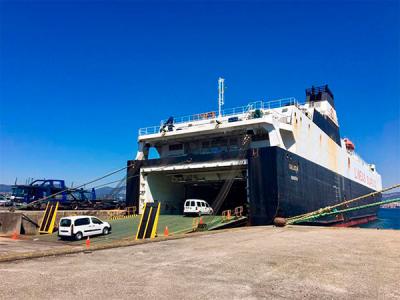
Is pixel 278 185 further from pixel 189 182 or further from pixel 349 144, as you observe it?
pixel 349 144

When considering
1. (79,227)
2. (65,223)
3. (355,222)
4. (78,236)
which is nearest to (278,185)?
(79,227)

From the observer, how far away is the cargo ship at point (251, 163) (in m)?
22.4

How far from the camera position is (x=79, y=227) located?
20.5m

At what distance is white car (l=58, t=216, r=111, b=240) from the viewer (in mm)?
20234

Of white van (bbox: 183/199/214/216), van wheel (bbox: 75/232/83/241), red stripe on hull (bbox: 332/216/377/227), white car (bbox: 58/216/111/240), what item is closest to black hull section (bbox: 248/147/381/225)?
white van (bbox: 183/199/214/216)

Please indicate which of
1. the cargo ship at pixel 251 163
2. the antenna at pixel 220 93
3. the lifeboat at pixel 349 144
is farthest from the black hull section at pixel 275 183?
the lifeboat at pixel 349 144

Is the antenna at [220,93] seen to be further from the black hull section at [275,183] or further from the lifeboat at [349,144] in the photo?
the lifeboat at [349,144]

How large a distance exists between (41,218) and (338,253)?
2182cm

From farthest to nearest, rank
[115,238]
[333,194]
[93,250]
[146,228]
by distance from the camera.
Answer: [333,194], [115,238], [146,228], [93,250]

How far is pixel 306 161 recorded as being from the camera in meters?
26.2

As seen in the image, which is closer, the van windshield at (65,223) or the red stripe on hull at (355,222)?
the van windshield at (65,223)

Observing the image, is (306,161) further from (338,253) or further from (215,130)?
(338,253)

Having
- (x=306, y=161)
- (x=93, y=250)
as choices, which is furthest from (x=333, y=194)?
(x=93, y=250)

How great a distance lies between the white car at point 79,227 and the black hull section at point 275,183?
24.7 feet
